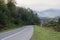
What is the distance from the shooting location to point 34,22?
162375mm

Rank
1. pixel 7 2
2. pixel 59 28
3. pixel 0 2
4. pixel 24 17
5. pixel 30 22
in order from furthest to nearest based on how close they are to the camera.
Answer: pixel 30 22 < pixel 24 17 < pixel 7 2 < pixel 59 28 < pixel 0 2

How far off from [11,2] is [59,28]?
57.2 ft

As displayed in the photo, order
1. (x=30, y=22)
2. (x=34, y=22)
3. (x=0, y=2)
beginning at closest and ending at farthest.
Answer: (x=0, y=2), (x=30, y=22), (x=34, y=22)

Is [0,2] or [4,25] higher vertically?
[0,2]

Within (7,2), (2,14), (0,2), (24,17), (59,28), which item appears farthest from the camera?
(24,17)

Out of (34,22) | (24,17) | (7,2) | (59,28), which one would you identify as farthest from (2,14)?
(34,22)

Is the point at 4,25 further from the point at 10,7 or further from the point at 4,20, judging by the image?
the point at 10,7

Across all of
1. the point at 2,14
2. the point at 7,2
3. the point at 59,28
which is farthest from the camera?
the point at 7,2

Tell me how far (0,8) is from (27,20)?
79988 millimetres

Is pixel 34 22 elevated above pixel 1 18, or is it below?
below

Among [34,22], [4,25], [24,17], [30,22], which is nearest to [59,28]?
[4,25]

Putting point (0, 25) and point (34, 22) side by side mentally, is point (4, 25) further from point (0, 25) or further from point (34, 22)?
point (34, 22)

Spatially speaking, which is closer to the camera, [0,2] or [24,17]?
[0,2]

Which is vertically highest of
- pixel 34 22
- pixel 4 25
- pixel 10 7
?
pixel 10 7
